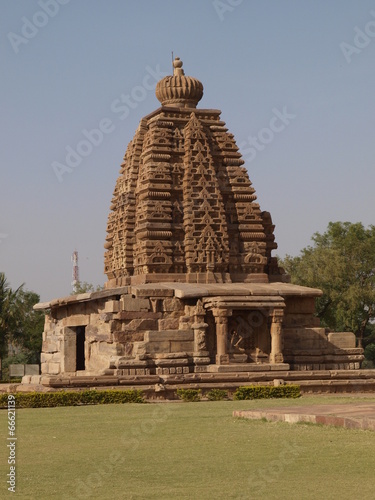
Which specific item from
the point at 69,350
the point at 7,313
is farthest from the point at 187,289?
the point at 7,313

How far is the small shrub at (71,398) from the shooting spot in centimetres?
1794

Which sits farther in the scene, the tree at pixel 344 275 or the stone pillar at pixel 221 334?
the tree at pixel 344 275

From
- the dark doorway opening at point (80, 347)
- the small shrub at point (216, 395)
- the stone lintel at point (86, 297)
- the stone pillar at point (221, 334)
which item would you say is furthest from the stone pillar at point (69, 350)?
the small shrub at point (216, 395)

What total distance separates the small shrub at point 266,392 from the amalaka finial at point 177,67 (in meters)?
11.7

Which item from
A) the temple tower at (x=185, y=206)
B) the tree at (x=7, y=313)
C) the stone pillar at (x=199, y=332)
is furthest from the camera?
the tree at (x=7, y=313)

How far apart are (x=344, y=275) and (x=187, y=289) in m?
22.1

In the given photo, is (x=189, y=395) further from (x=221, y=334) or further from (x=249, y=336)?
(x=249, y=336)

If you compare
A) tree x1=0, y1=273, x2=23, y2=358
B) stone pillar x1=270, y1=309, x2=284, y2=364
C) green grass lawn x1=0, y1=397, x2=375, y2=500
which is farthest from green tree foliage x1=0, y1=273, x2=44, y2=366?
green grass lawn x1=0, y1=397, x2=375, y2=500

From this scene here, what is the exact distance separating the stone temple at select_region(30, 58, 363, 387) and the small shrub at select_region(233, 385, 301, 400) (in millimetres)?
2173

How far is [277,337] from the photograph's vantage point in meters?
23.4

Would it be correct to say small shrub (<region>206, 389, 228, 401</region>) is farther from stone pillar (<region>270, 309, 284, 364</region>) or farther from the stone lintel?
the stone lintel

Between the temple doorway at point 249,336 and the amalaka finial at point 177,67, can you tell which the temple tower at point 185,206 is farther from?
the temple doorway at point 249,336

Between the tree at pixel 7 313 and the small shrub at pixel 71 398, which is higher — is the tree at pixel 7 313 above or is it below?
above

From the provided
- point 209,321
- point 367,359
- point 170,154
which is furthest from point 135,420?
point 367,359
